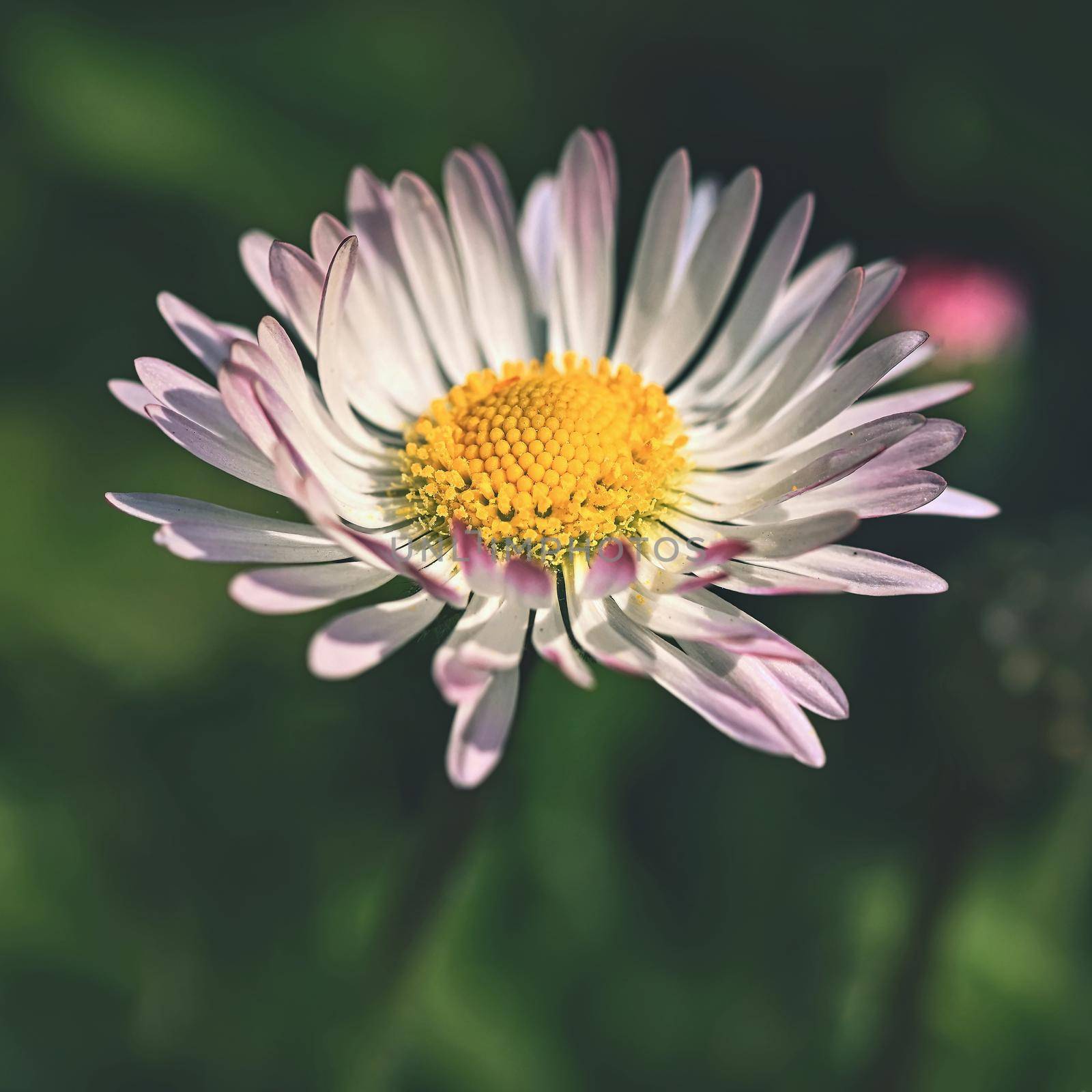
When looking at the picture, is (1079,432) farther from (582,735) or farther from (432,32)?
(432,32)

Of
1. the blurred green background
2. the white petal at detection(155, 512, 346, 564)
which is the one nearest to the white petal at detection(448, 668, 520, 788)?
the white petal at detection(155, 512, 346, 564)

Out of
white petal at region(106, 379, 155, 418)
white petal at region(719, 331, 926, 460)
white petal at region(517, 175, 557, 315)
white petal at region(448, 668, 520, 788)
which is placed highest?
white petal at region(517, 175, 557, 315)

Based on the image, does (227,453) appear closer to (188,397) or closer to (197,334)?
(188,397)

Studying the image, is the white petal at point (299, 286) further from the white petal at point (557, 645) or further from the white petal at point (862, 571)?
the white petal at point (862, 571)

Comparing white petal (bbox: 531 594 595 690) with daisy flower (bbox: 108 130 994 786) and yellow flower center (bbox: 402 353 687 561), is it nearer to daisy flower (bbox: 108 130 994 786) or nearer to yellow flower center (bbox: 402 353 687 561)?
daisy flower (bbox: 108 130 994 786)

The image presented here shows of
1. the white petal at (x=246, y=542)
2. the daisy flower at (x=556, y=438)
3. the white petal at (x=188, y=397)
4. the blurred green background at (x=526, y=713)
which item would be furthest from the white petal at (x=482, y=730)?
the white petal at (x=188, y=397)

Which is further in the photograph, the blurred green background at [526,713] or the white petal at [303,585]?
the blurred green background at [526,713]

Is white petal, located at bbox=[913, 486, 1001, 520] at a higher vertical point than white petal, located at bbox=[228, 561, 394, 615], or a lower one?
higher

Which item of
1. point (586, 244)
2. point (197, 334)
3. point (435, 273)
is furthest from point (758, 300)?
point (197, 334)
